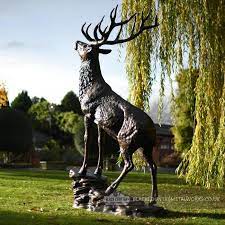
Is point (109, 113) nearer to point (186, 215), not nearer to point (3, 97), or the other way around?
point (186, 215)

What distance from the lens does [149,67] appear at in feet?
45.5

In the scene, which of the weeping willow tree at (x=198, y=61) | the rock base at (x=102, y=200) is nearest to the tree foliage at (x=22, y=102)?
the weeping willow tree at (x=198, y=61)

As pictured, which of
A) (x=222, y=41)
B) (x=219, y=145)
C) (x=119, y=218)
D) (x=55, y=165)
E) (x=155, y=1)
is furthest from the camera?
(x=55, y=165)

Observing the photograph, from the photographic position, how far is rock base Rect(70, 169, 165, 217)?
9016 millimetres

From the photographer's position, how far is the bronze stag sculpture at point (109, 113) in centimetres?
932

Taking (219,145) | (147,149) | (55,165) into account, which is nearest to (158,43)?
(219,145)

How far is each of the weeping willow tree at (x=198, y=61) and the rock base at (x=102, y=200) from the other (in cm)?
345

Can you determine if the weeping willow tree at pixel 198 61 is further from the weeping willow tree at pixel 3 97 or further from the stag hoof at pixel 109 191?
the weeping willow tree at pixel 3 97

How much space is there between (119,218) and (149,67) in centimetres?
590

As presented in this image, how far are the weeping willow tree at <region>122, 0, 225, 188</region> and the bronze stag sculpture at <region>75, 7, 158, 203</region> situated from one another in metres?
3.37

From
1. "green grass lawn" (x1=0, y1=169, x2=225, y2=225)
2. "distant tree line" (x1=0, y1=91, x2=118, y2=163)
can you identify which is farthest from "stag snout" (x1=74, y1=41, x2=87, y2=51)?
"distant tree line" (x1=0, y1=91, x2=118, y2=163)

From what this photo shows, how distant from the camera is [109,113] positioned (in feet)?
31.9

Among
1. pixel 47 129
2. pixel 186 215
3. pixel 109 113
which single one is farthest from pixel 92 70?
pixel 47 129

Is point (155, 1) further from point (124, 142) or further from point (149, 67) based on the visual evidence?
point (124, 142)
